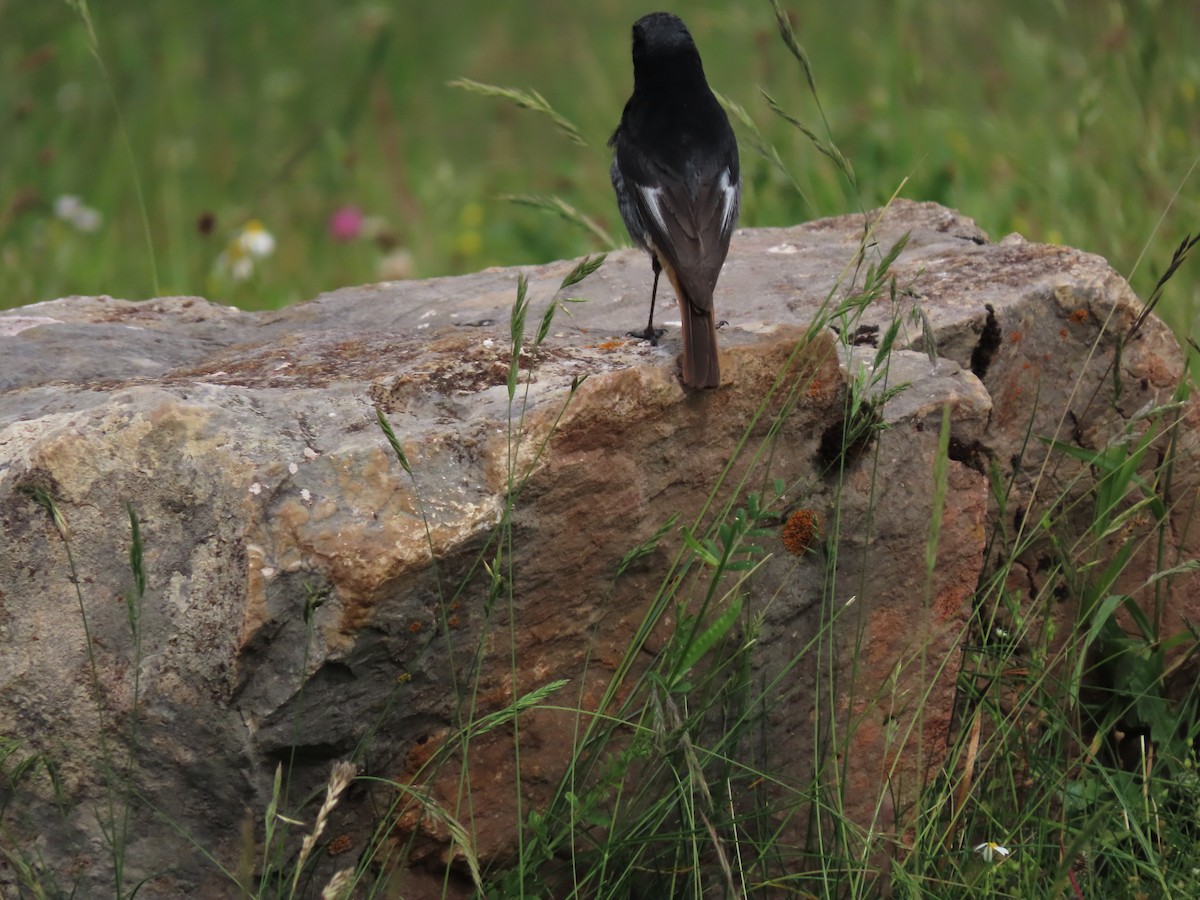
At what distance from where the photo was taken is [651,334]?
3430 millimetres

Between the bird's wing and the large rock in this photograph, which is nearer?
the large rock

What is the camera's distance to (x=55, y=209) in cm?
718

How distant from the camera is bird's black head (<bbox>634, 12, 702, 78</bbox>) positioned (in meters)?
4.39

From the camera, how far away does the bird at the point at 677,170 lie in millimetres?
3553

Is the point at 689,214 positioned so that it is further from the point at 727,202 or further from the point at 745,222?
the point at 745,222

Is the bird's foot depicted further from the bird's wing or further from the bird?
the bird's wing

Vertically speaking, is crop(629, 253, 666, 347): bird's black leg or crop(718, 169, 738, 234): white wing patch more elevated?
crop(718, 169, 738, 234): white wing patch

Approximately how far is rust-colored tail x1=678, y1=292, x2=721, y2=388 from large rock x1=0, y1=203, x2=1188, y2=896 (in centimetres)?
4

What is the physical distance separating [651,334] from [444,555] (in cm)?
98

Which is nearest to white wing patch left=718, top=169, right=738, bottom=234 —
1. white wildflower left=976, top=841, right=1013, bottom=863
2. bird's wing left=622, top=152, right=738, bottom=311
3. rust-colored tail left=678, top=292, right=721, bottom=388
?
bird's wing left=622, top=152, right=738, bottom=311

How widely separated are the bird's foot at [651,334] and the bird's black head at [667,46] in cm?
123

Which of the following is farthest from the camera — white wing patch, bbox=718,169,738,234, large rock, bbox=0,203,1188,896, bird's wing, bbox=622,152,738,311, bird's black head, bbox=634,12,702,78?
bird's black head, bbox=634,12,702,78

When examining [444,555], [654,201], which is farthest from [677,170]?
[444,555]

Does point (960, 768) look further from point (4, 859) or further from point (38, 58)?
point (38, 58)
